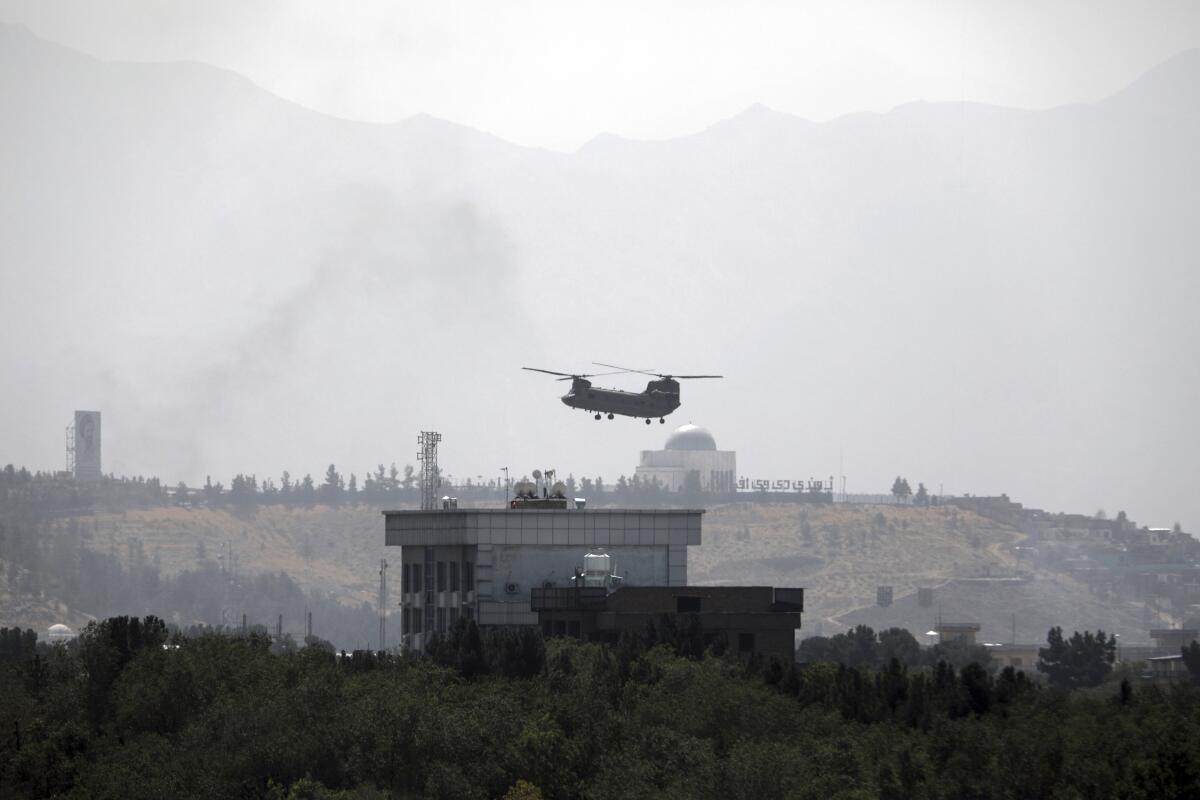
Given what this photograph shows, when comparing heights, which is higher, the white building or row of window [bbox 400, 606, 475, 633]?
the white building

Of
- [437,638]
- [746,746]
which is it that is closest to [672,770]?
[746,746]

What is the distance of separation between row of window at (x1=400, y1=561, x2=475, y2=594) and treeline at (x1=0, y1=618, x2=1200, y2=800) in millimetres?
19356

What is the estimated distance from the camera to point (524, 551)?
146m

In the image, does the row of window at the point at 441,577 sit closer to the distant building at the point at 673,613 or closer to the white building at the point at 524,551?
the white building at the point at 524,551

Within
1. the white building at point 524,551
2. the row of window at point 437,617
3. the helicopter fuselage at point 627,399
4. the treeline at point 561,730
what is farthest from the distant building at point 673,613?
the helicopter fuselage at point 627,399

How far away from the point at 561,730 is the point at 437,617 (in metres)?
49.2

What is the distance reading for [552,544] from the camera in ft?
481

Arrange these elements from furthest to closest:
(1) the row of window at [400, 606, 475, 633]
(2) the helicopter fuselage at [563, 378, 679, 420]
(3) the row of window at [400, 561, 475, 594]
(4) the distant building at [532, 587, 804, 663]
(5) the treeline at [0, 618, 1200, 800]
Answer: (2) the helicopter fuselage at [563, 378, 679, 420] → (3) the row of window at [400, 561, 475, 594] → (1) the row of window at [400, 606, 475, 633] → (4) the distant building at [532, 587, 804, 663] → (5) the treeline at [0, 618, 1200, 800]

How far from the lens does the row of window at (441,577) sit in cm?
14812

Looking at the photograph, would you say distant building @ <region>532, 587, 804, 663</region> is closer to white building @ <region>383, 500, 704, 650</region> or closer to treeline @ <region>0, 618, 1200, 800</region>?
white building @ <region>383, 500, 704, 650</region>

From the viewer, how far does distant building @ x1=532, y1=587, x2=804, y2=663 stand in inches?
5531

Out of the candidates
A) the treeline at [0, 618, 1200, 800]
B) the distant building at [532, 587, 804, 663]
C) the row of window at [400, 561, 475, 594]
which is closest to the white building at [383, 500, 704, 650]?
the row of window at [400, 561, 475, 594]

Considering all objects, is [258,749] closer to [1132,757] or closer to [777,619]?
[1132,757]

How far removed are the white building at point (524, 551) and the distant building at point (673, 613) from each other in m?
2.41
